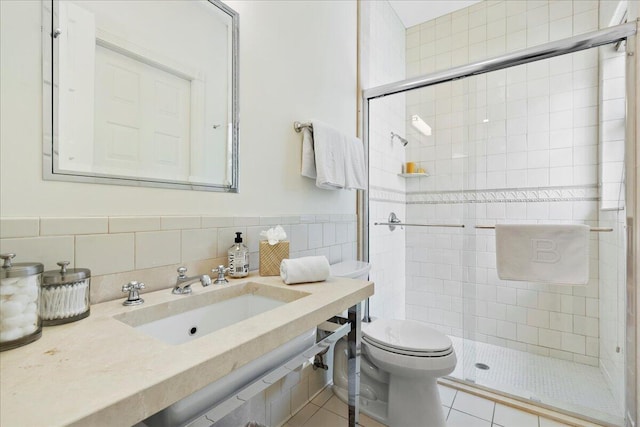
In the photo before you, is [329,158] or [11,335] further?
[329,158]

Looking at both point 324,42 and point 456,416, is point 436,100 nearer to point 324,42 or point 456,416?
point 324,42

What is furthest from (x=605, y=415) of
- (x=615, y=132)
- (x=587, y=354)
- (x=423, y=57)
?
(x=423, y=57)

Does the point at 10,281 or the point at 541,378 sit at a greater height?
the point at 10,281

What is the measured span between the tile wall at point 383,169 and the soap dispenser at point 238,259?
120 centimetres

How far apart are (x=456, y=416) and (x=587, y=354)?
3.78 feet

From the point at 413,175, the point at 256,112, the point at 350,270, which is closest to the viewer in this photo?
the point at 256,112

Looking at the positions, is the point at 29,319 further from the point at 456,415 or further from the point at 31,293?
the point at 456,415

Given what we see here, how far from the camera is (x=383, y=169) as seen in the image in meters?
2.26

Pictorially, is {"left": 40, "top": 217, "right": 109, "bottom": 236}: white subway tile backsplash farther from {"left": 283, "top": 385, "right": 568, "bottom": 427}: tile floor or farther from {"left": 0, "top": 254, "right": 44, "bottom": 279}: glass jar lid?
{"left": 283, "top": 385, "right": 568, "bottom": 427}: tile floor

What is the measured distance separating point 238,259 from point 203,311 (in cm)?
23

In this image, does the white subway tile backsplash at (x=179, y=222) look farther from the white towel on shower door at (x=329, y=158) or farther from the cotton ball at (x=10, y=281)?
the white towel on shower door at (x=329, y=158)

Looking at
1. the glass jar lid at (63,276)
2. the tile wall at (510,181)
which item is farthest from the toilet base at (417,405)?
the glass jar lid at (63,276)

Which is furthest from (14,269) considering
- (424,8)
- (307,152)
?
(424,8)

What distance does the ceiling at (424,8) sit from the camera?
2457mm
